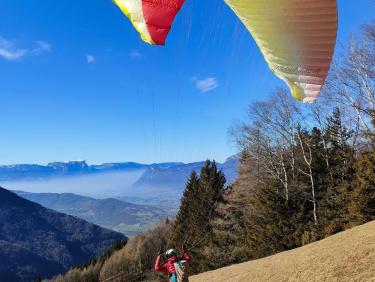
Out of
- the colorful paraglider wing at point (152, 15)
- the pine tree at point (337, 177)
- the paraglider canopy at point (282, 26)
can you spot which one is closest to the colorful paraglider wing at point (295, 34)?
the paraglider canopy at point (282, 26)

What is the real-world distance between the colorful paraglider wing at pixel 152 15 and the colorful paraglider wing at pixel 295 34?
705 mm

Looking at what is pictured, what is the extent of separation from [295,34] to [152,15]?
169 cm

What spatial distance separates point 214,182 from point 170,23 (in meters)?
52.3

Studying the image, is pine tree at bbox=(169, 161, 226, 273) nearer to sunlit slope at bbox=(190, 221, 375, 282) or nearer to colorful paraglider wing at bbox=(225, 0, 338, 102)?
sunlit slope at bbox=(190, 221, 375, 282)

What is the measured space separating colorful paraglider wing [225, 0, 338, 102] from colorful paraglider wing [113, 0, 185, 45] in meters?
0.71

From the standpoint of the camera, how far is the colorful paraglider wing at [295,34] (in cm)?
492

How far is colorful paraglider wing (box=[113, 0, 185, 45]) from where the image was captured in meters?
4.94

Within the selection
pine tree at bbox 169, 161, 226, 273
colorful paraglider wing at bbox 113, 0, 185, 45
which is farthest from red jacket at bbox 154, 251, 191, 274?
pine tree at bbox 169, 161, 226, 273

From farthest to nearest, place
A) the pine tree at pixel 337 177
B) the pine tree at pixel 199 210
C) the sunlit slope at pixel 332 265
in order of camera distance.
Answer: the pine tree at pixel 199 210
the pine tree at pixel 337 177
the sunlit slope at pixel 332 265

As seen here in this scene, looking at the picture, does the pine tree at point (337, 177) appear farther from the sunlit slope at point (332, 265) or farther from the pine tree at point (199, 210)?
the pine tree at point (199, 210)

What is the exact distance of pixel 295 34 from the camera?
514 cm

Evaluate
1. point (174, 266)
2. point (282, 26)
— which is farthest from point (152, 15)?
point (174, 266)

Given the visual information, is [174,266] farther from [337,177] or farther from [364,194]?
[337,177]

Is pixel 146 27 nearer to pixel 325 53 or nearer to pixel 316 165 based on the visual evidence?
pixel 325 53
